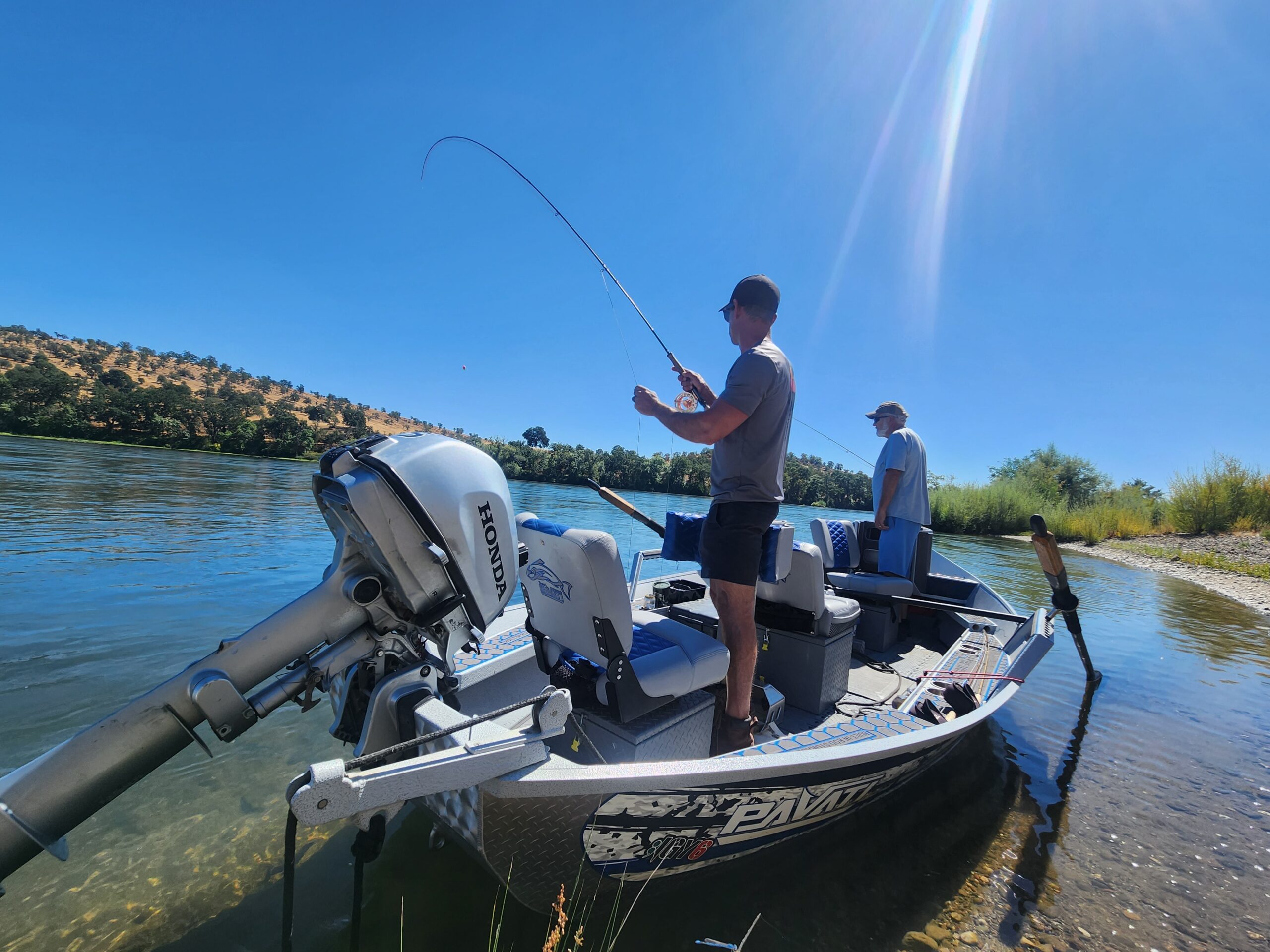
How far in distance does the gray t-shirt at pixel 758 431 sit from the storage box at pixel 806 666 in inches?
47.7

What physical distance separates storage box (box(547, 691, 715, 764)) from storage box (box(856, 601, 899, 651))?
2715 millimetres

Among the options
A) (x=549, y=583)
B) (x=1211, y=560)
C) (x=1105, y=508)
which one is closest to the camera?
(x=549, y=583)

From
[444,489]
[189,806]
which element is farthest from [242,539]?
[444,489]

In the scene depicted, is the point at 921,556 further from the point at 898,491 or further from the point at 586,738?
the point at 586,738

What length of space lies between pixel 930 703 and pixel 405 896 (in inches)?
106

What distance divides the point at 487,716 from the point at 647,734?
84 cm

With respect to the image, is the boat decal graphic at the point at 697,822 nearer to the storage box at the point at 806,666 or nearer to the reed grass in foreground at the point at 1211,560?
the storage box at the point at 806,666

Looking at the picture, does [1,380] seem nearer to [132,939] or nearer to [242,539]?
[242,539]

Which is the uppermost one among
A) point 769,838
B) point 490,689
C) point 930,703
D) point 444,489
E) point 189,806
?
point 444,489

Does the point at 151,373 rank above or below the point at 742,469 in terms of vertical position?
above

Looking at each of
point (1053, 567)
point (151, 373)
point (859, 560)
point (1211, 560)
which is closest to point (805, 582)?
point (859, 560)

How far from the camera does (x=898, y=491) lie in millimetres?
4707

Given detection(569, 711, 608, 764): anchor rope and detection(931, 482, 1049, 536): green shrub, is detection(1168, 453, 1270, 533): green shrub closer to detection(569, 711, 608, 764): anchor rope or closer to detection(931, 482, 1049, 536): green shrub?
detection(931, 482, 1049, 536): green shrub

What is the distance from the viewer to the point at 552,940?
1.31 meters
